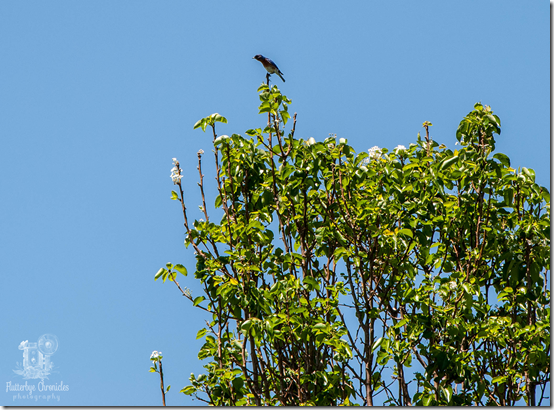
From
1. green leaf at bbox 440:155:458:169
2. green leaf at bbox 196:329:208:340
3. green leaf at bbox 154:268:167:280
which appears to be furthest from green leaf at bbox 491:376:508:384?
green leaf at bbox 154:268:167:280

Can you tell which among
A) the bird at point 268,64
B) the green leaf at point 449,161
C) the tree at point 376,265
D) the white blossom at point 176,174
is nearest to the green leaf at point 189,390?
the tree at point 376,265

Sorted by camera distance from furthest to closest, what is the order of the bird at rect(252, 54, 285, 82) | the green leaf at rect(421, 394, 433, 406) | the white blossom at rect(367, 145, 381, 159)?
the bird at rect(252, 54, 285, 82)
the white blossom at rect(367, 145, 381, 159)
the green leaf at rect(421, 394, 433, 406)

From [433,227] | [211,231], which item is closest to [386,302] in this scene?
[433,227]

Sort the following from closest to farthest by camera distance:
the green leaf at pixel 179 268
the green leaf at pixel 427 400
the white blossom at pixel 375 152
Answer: the green leaf at pixel 427 400
the green leaf at pixel 179 268
the white blossom at pixel 375 152

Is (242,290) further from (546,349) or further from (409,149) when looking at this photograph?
(546,349)

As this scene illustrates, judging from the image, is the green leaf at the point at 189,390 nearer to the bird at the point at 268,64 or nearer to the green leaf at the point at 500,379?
the green leaf at the point at 500,379

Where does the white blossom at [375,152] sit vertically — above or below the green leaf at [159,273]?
above

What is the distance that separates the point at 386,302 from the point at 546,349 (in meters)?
1.34

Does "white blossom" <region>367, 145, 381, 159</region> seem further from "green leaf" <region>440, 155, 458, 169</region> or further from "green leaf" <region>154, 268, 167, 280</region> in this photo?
"green leaf" <region>154, 268, 167, 280</region>

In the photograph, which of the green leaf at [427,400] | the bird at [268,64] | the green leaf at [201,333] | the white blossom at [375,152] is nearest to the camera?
the green leaf at [427,400]

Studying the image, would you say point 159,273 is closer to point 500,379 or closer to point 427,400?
point 427,400

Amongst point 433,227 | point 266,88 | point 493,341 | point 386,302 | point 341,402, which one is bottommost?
point 341,402

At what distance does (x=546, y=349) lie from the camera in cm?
473

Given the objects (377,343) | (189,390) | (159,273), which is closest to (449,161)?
(377,343)
